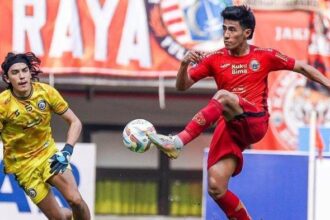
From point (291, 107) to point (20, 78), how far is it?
716cm

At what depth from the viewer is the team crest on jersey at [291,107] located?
63.6 ft

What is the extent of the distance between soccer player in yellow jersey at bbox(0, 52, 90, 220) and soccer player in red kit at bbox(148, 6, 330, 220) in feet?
4.32

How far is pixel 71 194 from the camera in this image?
13.1 metres

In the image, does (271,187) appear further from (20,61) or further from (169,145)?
(20,61)

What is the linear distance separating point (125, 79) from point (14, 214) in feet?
14.9

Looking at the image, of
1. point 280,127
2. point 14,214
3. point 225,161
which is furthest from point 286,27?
point 225,161

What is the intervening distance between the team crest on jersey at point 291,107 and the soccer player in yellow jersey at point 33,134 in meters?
6.50

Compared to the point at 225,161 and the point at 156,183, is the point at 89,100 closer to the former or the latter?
the point at 156,183

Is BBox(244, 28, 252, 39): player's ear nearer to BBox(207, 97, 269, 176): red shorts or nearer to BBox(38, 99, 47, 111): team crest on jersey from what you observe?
BBox(207, 97, 269, 176): red shorts

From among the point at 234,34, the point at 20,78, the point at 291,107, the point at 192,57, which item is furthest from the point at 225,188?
the point at 291,107

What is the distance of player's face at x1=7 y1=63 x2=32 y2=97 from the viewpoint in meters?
13.0

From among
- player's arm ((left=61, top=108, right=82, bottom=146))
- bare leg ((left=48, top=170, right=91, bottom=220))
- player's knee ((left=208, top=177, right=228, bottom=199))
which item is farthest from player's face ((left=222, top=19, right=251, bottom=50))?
bare leg ((left=48, top=170, right=91, bottom=220))

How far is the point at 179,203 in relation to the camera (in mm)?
21266

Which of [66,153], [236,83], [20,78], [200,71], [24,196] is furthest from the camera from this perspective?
[24,196]
